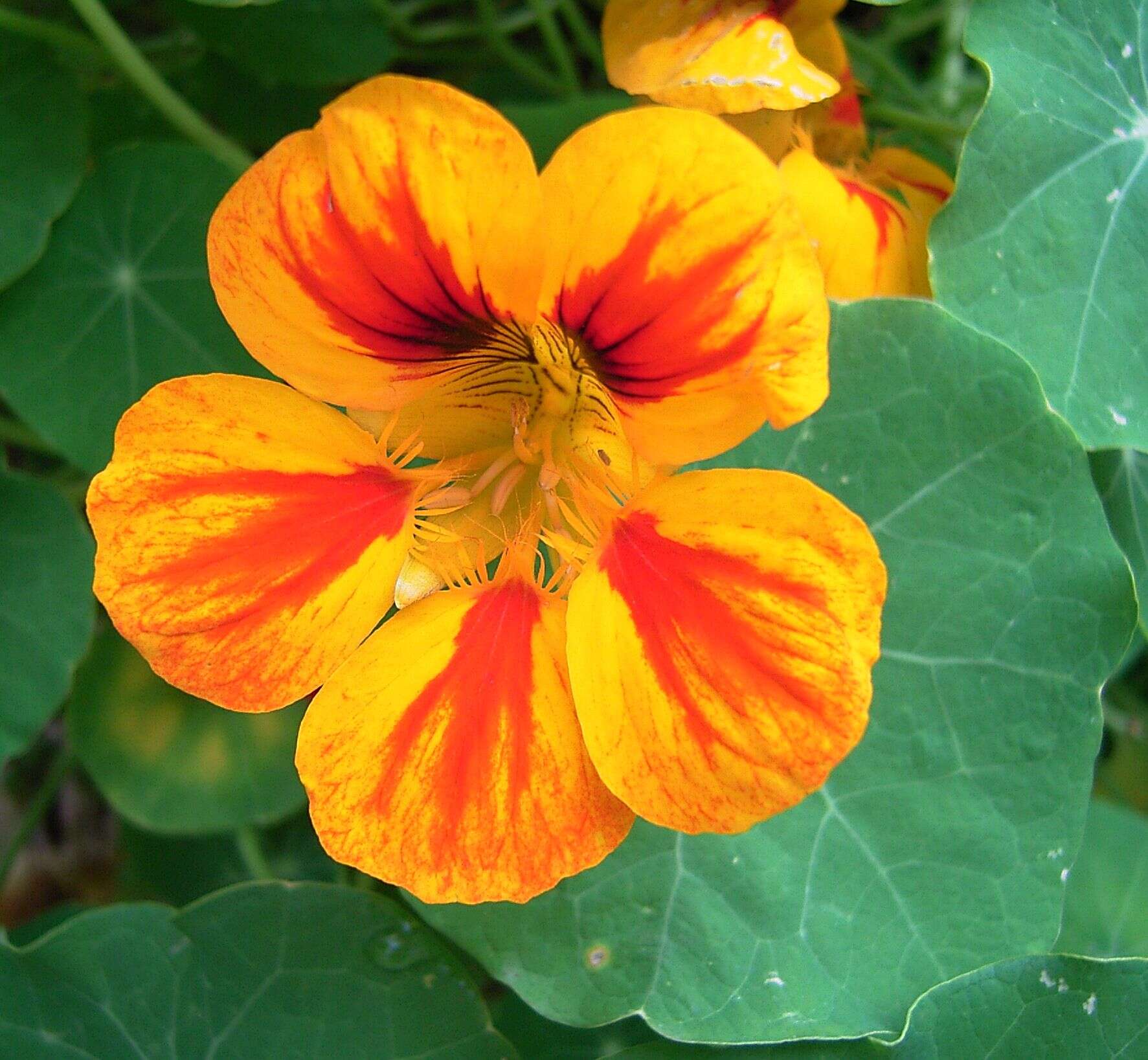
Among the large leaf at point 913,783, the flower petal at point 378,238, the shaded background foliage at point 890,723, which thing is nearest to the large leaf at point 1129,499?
the shaded background foliage at point 890,723

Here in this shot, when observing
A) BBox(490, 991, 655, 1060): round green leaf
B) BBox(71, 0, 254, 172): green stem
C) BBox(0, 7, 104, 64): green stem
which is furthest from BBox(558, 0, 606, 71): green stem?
BBox(490, 991, 655, 1060): round green leaf

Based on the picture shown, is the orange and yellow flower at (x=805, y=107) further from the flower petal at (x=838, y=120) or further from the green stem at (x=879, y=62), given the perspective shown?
the green stem at (x=879, y=62)

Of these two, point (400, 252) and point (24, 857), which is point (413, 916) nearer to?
point (400, 252)

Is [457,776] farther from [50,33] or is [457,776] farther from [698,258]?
[50,33]

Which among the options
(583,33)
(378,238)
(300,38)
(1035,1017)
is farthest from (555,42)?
(1035,1017)

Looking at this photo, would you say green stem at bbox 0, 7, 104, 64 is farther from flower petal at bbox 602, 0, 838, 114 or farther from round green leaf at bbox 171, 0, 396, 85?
flower petal at bbox 602, 0, 838, 114

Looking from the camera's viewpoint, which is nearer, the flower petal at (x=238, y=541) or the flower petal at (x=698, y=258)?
the flower petal at (x=698, y=258)
